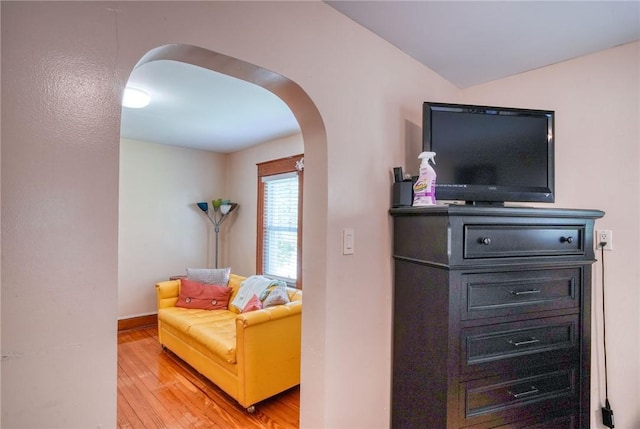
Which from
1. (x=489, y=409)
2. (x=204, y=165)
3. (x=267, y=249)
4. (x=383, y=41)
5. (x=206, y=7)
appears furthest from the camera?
(x=204, y=165)

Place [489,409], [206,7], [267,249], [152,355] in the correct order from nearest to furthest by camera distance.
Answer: [206,7]
[489,409]
[152,355]
[267,249]

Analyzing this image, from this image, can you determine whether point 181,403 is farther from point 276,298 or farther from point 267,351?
point 276,298

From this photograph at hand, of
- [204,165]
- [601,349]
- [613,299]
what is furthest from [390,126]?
[204,165]

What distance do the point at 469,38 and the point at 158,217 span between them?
3847mm

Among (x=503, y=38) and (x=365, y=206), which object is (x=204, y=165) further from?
(x=503, y=38)

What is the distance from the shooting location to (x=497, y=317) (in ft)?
4.26

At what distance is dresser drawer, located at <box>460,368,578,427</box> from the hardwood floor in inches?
49.5

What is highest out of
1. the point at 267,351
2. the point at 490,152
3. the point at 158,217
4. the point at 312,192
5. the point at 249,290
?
the point at 490,152

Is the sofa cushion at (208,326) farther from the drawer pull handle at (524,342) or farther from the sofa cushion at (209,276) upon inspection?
the drawer pull handle at (524,342)

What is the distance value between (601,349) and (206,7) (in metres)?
2.42

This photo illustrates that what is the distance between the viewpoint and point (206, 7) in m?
1.03

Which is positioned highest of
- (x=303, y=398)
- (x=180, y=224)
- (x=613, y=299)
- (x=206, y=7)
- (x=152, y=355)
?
(x=206, y=7)

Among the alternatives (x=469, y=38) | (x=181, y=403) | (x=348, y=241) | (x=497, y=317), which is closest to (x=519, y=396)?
(x=497, y=317)

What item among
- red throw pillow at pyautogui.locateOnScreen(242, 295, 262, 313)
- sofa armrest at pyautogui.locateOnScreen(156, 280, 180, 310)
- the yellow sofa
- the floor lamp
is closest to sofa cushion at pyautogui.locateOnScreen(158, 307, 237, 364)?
the yellow sofa
